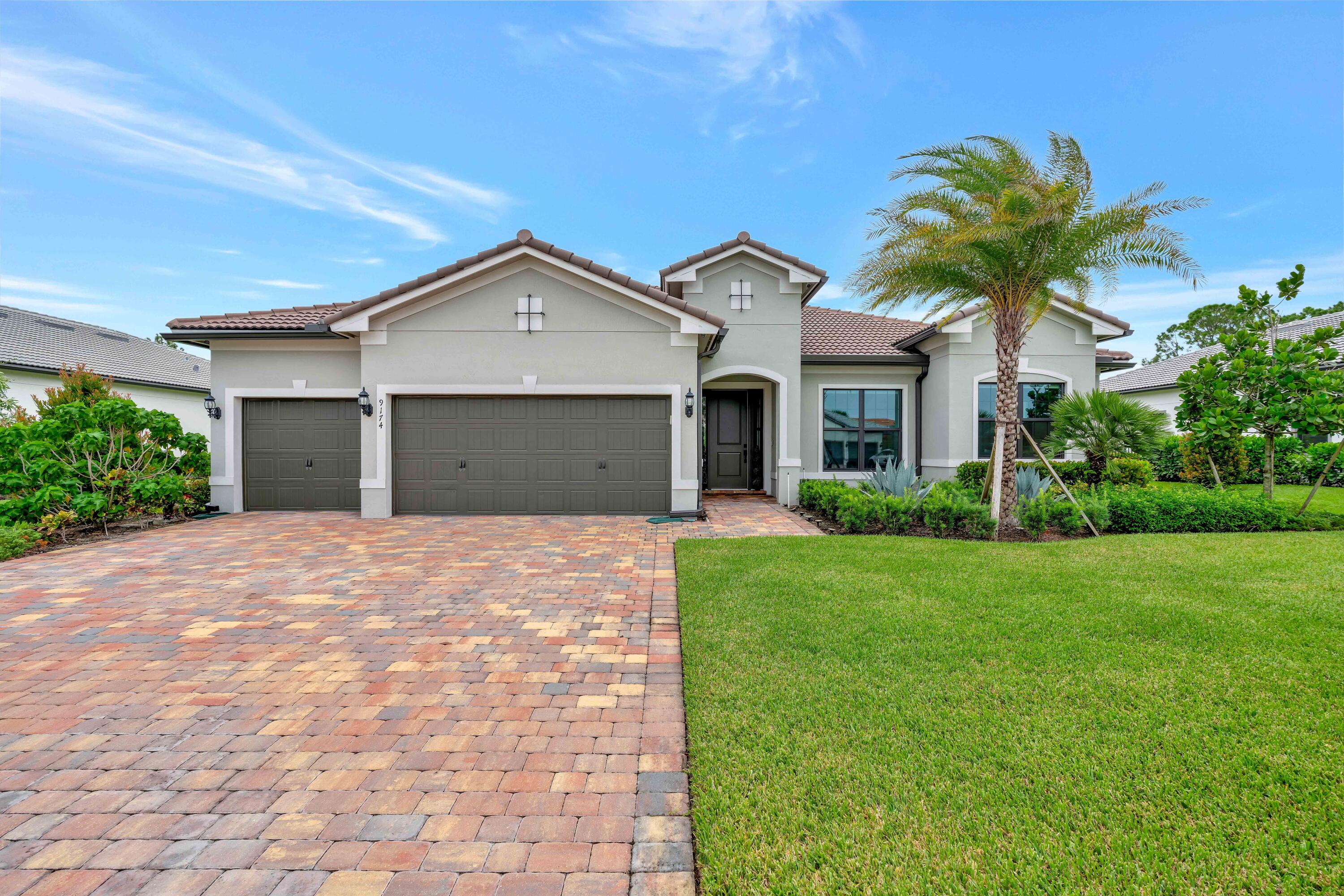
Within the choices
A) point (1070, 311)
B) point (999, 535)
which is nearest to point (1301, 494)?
point (1070, 311)

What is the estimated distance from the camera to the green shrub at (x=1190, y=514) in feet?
29.9

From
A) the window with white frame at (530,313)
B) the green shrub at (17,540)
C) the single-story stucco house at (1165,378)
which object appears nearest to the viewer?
the green shrub at (17,540)

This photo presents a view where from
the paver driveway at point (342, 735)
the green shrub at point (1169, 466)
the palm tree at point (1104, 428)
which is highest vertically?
the palm tree at point (1104, 428)

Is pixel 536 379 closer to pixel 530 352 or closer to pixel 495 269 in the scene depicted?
pixel 530 352

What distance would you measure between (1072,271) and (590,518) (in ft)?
29.6

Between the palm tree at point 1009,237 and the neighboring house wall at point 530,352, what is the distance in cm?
401

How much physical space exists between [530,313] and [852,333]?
8855mm

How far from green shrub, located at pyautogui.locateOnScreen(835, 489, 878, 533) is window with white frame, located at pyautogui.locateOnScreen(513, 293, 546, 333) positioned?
21.0ft

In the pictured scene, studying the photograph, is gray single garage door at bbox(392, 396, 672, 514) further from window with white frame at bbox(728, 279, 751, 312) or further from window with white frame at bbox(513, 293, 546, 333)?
window with white frame at bbox(728, 279, 751, 312)

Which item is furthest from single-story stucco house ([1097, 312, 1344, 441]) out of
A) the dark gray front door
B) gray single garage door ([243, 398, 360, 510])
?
gray single garage door ([243, 398, 360, 510])

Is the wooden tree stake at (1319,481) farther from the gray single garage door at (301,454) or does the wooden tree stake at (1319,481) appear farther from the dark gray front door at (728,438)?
the gray single garage door at (301,454)

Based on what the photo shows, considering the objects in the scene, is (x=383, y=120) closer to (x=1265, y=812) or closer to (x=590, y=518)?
(x=590, y=518)

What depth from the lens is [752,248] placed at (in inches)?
498

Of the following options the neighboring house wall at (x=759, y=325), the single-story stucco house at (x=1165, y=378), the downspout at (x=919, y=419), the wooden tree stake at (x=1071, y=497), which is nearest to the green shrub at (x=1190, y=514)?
the wooden tree stake at (x=1071, y=497)
